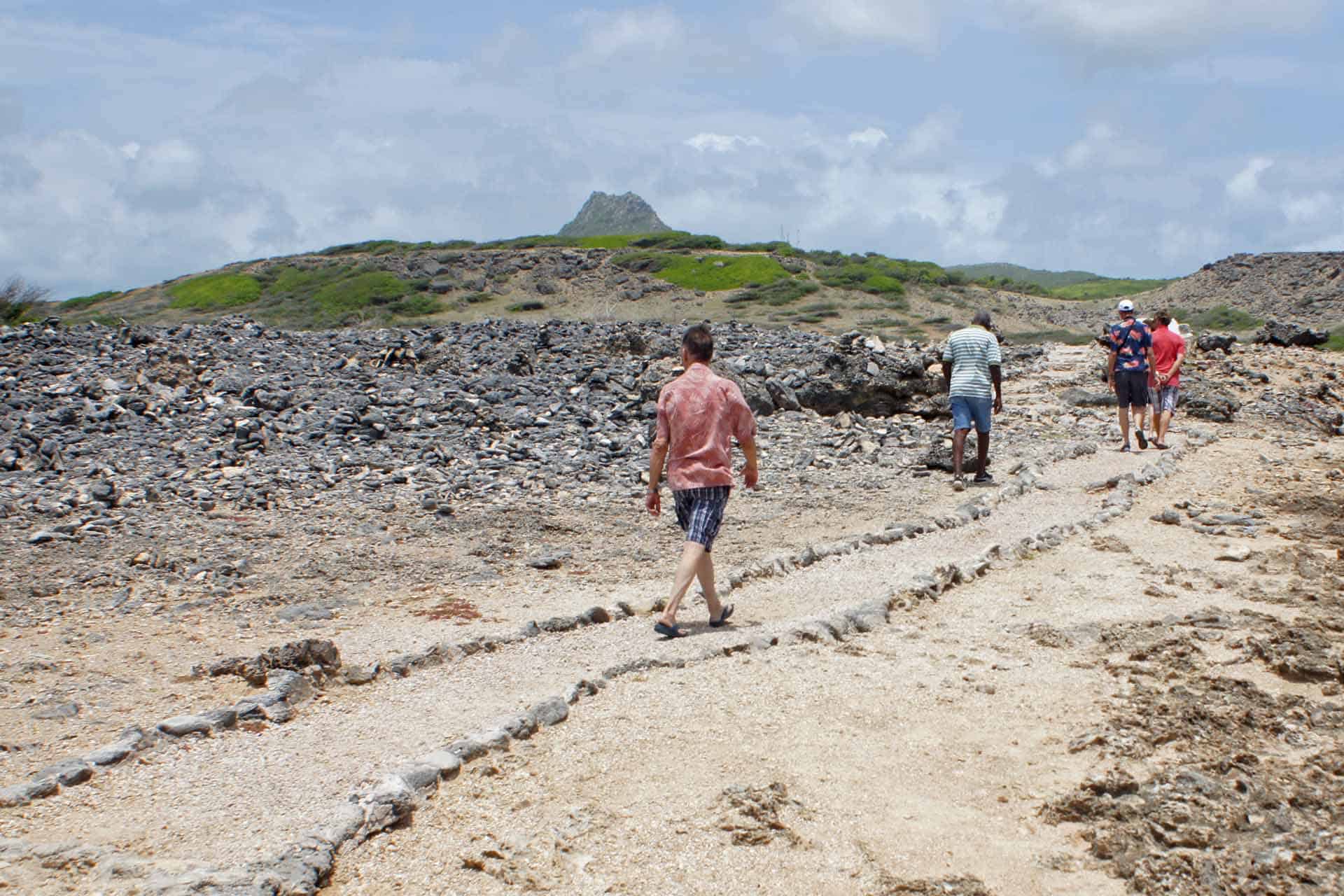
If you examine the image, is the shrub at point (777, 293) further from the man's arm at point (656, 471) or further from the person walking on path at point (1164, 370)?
the man's arm at point (656, 471)

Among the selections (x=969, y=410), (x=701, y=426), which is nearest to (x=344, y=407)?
(x=969, y=410)

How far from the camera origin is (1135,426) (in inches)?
675

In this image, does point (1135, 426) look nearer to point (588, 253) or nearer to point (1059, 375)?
point (1059, 375)

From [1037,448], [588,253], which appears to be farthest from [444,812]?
[588,253]

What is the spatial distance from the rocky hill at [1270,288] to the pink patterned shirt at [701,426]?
166 feet

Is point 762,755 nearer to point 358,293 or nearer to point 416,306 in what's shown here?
point 416,306

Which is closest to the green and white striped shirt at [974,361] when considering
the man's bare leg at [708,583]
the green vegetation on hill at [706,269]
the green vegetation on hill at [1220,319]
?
the man's bare leg at [708,583]

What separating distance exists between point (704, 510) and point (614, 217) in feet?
404

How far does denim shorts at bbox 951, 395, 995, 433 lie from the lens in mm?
12438

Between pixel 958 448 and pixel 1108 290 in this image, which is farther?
pixel 1108 290

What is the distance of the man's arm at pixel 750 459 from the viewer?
7.10m

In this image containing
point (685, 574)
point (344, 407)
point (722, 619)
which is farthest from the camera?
point (344, 407)

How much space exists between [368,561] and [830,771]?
6019 millimetres

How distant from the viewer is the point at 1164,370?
15.2 m
